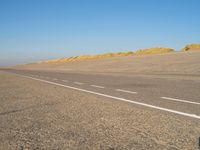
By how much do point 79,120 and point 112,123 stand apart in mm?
819

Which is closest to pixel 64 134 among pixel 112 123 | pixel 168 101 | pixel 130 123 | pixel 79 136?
pixel 79 136

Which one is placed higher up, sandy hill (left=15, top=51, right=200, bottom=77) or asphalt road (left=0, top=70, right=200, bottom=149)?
asphalt road (left=0, top=70, right=200, bottom=149)

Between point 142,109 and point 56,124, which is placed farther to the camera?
point 142,109

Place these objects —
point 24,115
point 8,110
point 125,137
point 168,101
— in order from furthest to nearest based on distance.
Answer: point 168,101, point 8,110, point 24,115, point 125,137

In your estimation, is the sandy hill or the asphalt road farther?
the sandy hill

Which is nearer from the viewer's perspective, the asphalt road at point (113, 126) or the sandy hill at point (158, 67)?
the asphalt road at point (113, 126)

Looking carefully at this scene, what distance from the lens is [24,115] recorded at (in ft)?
19.1

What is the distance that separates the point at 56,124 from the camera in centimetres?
487

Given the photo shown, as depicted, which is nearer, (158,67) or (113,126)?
(113,126)

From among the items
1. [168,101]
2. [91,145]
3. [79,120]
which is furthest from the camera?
[168,101]

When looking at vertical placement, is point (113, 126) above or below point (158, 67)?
above

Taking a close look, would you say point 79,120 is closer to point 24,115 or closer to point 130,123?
point 130,123

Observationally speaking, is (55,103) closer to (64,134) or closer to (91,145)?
(64,134)

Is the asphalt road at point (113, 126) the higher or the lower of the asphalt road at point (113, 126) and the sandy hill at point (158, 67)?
the higher
